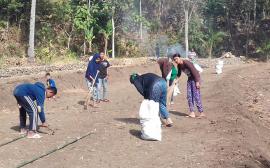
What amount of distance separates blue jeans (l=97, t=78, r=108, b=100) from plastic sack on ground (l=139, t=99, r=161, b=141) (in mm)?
6024

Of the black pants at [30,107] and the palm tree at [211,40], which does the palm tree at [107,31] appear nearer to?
the palm tree at [211,40]

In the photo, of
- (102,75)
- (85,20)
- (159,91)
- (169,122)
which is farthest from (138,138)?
(85,20)

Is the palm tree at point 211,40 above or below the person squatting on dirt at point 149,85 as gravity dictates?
above

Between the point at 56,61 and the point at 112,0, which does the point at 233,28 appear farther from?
the point at 56,61

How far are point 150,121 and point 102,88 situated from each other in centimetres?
700

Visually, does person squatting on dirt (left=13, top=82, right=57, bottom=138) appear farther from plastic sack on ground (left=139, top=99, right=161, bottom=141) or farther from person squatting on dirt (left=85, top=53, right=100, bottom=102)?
person squatting on dirt (left=85, top=53, right=100, bottom=102)

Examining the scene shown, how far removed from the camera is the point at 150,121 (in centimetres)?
1072

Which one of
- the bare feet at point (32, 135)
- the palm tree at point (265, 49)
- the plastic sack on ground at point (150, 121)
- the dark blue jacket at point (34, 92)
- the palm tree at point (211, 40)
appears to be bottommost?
the bare feet at point (32, 135)

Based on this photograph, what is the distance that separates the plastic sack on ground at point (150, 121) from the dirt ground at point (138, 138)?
0.50 ft

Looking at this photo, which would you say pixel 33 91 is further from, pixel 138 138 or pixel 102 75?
pixel 102 75

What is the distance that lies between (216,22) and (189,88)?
35500 mm

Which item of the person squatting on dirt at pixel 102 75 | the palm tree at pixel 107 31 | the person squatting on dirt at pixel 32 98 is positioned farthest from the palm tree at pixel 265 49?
the person squatting on dirt at pixel 32 98

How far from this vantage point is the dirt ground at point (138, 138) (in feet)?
30.5

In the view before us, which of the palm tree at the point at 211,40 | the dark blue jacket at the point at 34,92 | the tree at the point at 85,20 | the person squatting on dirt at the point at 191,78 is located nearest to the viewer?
the dark blue jacket at the point at 34,92
